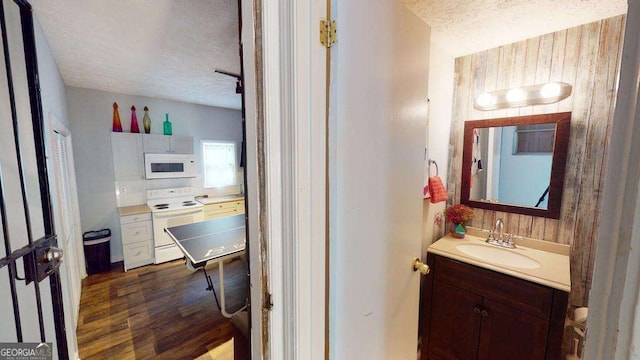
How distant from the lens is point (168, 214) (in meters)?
3.44

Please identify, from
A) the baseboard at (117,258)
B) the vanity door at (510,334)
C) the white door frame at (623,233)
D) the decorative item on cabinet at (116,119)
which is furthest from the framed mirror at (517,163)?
the baseboard at (117,258)

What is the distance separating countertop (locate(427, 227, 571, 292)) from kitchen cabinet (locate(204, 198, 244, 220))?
3431 millimetres

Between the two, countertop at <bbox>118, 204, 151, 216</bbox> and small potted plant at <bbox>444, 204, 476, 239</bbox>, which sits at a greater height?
small potted plant at <bbox>444, 204, 476, 239</bbox>

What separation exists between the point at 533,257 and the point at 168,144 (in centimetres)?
446

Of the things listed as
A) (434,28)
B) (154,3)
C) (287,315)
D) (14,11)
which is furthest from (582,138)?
(14,11)

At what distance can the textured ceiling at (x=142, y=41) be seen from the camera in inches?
56.4

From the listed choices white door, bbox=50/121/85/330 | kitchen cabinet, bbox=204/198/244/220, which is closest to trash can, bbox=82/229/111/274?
white door, bbox=50/121/85/330

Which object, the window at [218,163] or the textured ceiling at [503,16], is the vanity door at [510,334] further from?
the window at [218,163]

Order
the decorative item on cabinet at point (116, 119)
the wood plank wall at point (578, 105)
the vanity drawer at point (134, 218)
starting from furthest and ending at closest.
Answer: the decorative item on cabinet at point (116, 119)
the vanity drawer at point (134, 218)
the wood plank wall at point (578, 105)

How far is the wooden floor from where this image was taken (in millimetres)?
1928

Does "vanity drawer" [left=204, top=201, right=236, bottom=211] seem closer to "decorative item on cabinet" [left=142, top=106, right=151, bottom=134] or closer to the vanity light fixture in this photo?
"decorative item on cabinet" [left=142, top=106, right=151, bottom=134]

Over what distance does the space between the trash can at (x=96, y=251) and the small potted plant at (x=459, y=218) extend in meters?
4.10

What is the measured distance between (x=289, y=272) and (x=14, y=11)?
64.4 inches

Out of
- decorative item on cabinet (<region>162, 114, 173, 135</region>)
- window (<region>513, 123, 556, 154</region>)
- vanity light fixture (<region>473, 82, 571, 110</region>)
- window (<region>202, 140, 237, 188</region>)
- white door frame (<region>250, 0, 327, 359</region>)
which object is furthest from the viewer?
window (<region>202, 140, 237, 188</region>)
